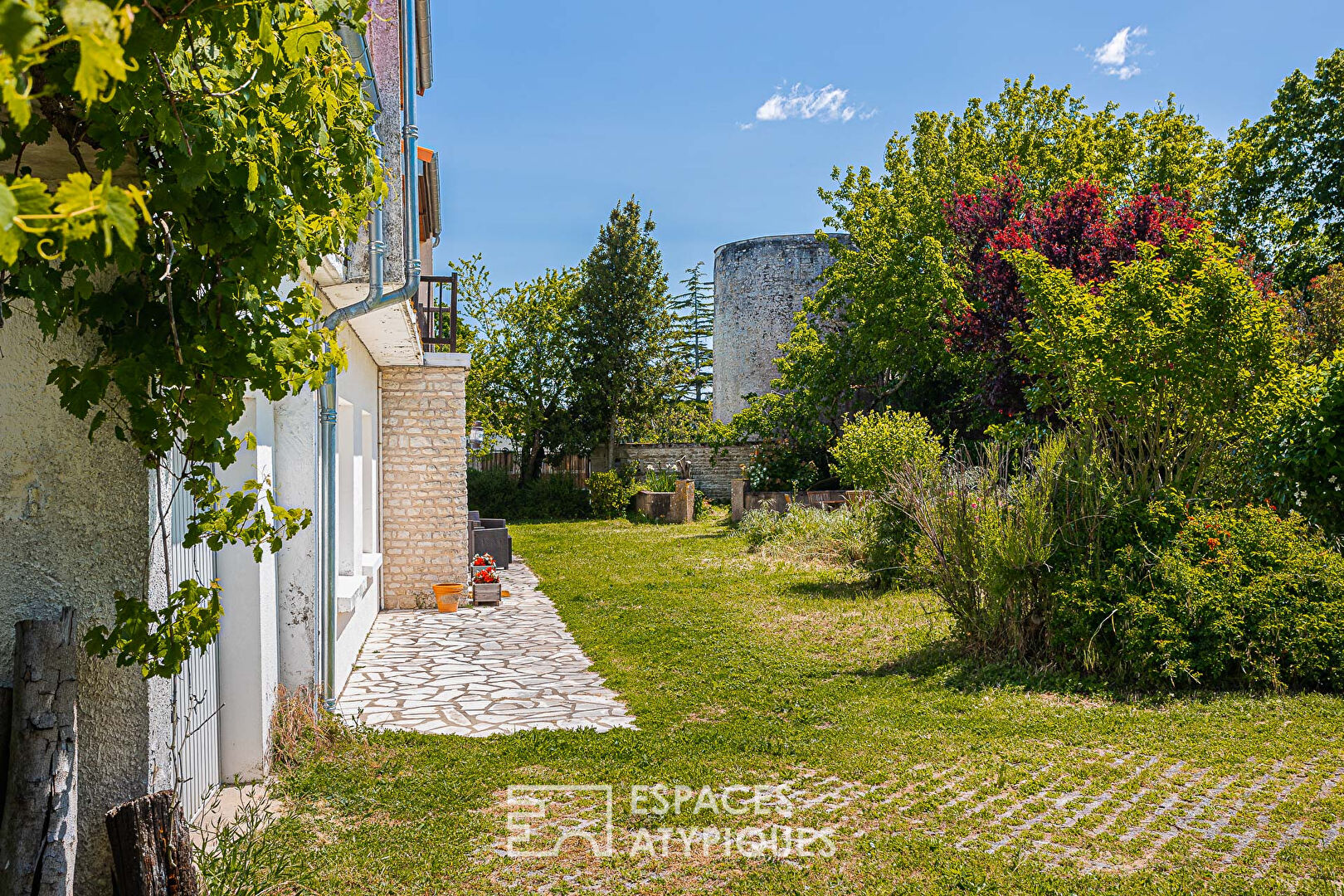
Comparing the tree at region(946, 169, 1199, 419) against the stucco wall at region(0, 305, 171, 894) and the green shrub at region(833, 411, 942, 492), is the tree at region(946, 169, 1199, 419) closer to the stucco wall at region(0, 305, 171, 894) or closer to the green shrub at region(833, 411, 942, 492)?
the green shrub at region(833, 411, 942, 492)

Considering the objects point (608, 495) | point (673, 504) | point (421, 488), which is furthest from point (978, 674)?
point (608, 495)

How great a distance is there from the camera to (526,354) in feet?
81.4

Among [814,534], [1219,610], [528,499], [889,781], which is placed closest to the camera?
[889,781]

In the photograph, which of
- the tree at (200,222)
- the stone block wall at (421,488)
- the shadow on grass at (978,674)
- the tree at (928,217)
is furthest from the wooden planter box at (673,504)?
the tree at (200,222)

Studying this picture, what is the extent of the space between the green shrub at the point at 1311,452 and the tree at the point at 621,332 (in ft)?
61.5

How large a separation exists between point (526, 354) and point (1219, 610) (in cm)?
2075

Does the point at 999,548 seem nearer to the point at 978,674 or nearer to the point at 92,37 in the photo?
the point at 978,674

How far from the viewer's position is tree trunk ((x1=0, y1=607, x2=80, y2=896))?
7.63ft

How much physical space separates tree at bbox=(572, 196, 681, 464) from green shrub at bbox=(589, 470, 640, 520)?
2217 millimetres

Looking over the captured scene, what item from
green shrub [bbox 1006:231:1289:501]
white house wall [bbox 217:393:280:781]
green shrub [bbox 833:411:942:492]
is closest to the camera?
white house wall [bbox 217:393:280:781]

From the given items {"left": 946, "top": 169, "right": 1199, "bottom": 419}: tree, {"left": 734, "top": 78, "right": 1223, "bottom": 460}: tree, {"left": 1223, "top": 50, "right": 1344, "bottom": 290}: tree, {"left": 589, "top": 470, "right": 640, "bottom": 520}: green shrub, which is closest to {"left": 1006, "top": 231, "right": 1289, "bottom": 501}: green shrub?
{"left": 946, "top": 169, "right": 1199, "bottom": 419}: tree

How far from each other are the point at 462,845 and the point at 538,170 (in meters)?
17.5

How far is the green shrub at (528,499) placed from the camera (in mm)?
22828
